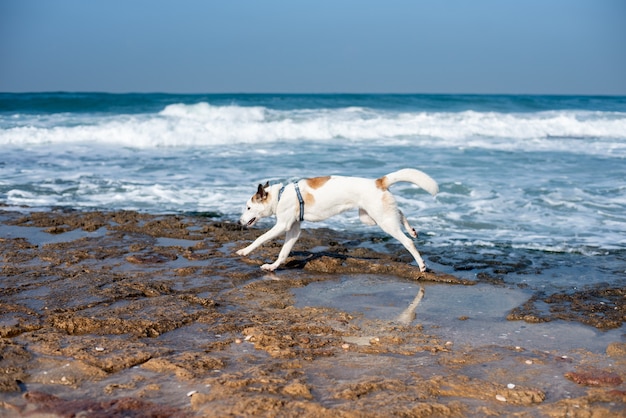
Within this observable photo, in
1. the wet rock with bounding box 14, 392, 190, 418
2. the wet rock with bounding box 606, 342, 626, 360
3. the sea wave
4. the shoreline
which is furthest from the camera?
the sea wave

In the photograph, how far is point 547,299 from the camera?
605cm

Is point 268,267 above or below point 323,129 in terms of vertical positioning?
below

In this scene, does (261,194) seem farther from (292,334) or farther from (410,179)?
(292,334)

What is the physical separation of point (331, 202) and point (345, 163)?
9.87m

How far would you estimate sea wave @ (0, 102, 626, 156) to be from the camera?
22.6 metres

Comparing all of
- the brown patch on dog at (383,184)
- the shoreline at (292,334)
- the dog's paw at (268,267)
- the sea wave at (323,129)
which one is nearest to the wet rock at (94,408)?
the shoreline at (292,334)

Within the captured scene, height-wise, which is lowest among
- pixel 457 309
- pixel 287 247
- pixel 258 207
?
pixel 457 309

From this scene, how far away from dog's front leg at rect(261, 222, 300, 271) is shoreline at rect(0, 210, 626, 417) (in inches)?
5.1

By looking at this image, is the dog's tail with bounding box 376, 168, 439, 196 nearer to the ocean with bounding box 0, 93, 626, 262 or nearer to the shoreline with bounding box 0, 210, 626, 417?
the shoreline with bounding box 0, 210, 626, 417

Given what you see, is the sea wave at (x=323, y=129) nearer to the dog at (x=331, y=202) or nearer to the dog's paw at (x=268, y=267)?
the dog at (x=331, y=202)

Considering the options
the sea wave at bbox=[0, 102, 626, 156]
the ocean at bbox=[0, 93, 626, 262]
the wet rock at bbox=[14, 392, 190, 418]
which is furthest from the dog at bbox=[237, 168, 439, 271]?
the sea wave at bbox=[0, 102, 626, 156]

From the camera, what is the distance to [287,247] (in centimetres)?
704

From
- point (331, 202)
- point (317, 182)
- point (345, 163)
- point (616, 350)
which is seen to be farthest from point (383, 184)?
point (345, 163)

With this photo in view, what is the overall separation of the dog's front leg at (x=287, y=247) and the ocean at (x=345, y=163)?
2.12 m
